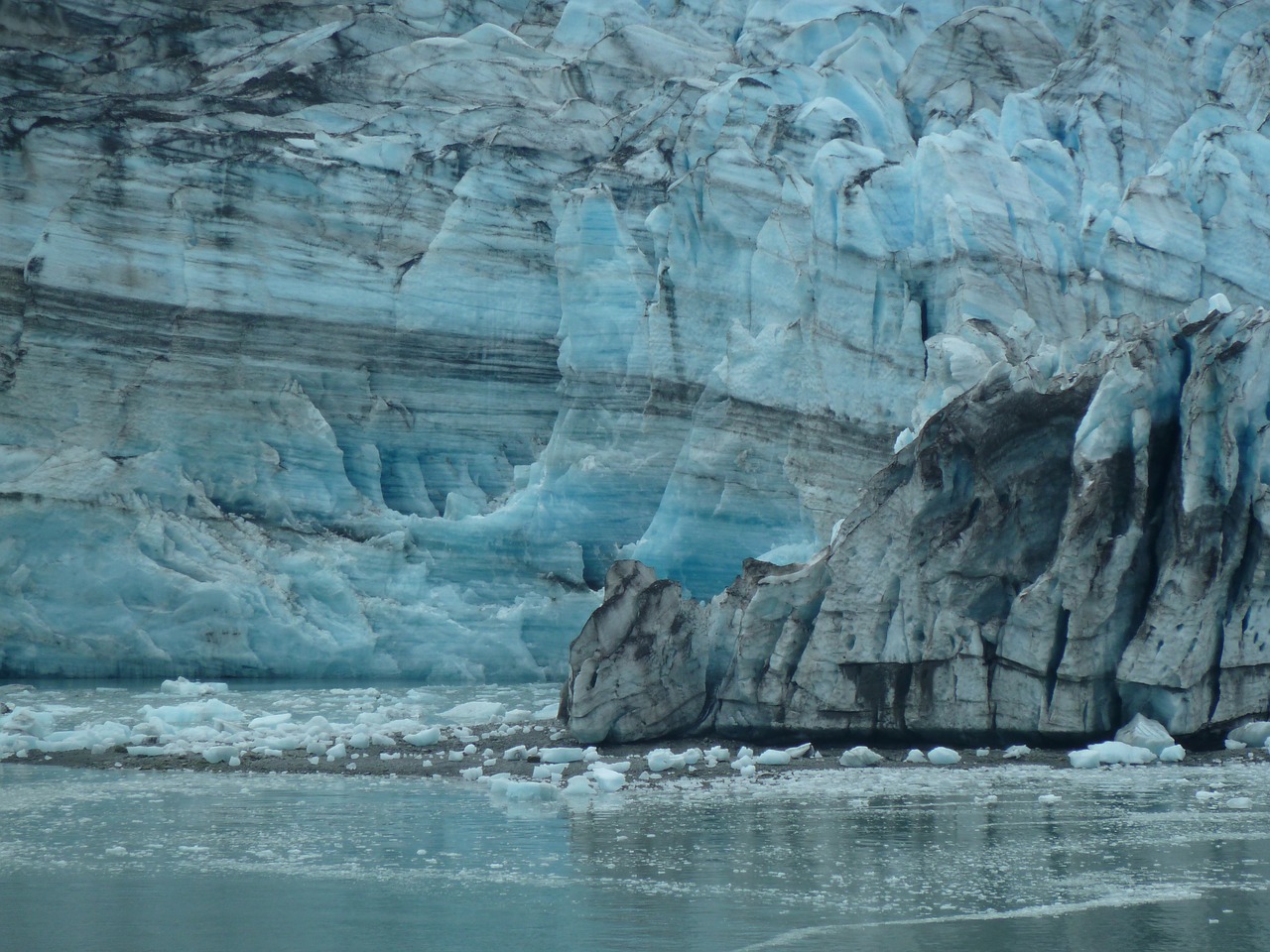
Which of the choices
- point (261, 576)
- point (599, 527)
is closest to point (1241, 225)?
point (599, 527)

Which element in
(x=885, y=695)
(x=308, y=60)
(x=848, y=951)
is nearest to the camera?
(x=848, y=951)

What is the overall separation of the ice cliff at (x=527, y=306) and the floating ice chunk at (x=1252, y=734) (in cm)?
460

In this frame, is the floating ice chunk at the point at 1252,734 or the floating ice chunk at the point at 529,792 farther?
the floating ice chunk at the point at 1252,734

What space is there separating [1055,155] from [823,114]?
3038 mm

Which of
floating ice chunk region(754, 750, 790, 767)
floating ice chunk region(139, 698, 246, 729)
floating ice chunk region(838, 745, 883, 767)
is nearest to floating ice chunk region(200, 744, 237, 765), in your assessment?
floating ice chunk region(139, 698, 246, 729)

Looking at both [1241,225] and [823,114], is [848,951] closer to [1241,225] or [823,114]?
[1241,225]

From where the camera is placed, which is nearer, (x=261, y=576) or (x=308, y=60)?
(x=261, y=576)

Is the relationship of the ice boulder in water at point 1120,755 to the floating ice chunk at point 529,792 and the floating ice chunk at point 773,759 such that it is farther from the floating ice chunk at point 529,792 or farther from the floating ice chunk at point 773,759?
the floating ice chunk at point 529,792

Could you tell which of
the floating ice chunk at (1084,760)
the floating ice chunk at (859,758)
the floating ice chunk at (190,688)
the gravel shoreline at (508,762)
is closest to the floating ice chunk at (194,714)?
the gravel shoreline at (508,762)

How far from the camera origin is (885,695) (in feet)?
35.2

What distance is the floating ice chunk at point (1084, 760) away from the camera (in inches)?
381

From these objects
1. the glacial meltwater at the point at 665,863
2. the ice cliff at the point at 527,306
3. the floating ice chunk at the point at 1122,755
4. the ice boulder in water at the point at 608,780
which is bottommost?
the glacial meltwater at the point at 665,863

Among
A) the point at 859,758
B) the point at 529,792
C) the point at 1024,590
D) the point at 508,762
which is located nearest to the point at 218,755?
the point at 508,762

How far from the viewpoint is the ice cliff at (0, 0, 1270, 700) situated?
55.9 feet
